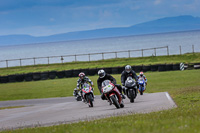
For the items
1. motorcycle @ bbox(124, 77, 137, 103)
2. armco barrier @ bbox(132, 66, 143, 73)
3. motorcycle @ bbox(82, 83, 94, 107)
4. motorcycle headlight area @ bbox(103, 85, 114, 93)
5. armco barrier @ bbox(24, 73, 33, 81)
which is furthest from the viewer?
armco barrier @ bbox(24, 73, 33, 81)

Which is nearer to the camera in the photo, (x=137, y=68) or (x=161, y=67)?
(x=161, y=67)

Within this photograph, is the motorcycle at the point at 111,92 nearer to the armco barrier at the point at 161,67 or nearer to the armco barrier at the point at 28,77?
the armco barrier at the point at 161,67

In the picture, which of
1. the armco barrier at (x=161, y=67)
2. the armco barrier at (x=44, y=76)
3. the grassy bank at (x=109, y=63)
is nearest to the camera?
the armco barrier at (x=161, y=67)

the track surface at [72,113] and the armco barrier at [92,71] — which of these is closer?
the track surface at [72,113]

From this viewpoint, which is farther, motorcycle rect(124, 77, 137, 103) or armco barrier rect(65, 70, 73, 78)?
armco barrier rect(65, 70, 73, 78)

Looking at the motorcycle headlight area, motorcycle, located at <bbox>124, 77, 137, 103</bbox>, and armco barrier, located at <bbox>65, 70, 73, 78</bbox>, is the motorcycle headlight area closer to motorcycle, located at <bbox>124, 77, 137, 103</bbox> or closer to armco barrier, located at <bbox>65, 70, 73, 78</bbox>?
motorcycle, located at <bbox>124, 77, 137, 103</bbox>

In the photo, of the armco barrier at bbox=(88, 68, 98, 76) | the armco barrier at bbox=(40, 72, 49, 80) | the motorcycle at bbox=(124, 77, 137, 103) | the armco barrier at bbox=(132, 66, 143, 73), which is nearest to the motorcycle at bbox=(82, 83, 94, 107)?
the motorcycle at bbox=(124, 77, 137, 103)

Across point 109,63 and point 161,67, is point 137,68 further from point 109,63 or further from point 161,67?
point 109,63

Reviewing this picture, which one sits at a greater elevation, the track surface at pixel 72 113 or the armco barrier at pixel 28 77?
the armco barrier at pixel 28 77

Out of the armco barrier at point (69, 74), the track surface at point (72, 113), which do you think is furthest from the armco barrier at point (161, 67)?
the track surface at point (72, 113)

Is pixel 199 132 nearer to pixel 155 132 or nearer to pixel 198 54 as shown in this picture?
pixel 155 132

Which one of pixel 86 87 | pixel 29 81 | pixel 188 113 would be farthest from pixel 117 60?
pixel 188 113

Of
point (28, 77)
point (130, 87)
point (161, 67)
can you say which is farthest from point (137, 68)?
point (130, 87)

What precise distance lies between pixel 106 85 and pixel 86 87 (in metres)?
2.60
